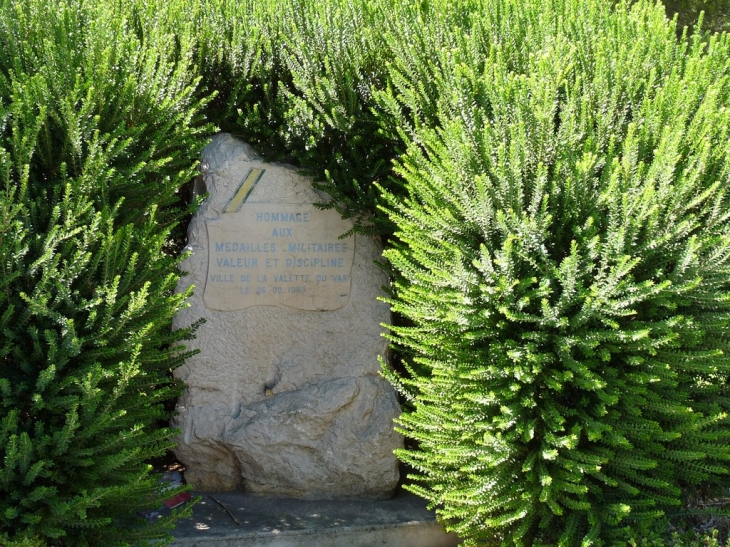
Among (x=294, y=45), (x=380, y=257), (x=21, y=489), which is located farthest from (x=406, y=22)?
(x=21, y=489)

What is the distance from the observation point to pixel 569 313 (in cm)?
313

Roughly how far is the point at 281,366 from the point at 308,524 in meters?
0.96

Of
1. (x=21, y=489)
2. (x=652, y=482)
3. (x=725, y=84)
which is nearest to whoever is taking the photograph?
(x=21, y=489)

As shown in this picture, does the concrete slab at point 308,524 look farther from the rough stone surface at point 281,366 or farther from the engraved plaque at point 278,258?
the engraved plaque at point 278,258

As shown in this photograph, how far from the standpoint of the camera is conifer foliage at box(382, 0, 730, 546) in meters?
3.06

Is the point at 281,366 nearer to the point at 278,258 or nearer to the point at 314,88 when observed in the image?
the point at 278,258

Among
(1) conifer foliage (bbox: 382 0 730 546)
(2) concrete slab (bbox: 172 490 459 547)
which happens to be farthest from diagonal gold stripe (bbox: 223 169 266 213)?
(2) concrete slab (bbox: 172 490 459 547)

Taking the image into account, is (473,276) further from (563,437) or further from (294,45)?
(294,45)

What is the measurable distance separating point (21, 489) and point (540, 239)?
2480mm

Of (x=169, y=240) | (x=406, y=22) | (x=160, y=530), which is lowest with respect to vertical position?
(x=160, y=530)

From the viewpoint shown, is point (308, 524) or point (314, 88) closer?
point (308, 524)

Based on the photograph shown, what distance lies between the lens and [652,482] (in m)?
3.14

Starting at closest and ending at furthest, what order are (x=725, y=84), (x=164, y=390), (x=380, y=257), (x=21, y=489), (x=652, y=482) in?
(x=21, y=489)
(x=652, y=482)
(x=164, y=390)
(x=725, y=84)
(x=380, y=257)

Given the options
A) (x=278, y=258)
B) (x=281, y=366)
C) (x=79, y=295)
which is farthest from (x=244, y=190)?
(x=79, y=295)
